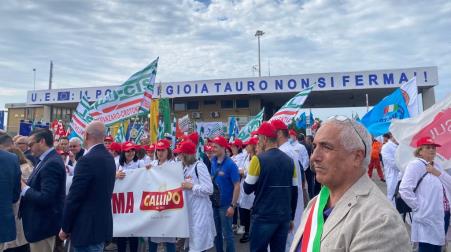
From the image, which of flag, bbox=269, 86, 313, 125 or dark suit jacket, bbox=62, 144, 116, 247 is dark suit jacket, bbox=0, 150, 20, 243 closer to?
dark suit jacket, bbox=62, 144, 116, 247

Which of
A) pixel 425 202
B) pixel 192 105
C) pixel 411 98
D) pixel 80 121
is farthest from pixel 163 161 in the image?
pixel 192 105

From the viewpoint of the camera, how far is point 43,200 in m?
3.91

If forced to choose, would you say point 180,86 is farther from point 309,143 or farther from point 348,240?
point 348,240

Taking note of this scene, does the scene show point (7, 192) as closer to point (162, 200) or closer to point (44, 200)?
point (44, 200)

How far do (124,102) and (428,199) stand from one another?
19.0ft

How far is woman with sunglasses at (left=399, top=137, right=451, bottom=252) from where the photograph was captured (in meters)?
4.40

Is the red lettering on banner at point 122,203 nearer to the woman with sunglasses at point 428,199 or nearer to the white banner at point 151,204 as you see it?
the white banner at point 151,204

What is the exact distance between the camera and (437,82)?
24984 mm

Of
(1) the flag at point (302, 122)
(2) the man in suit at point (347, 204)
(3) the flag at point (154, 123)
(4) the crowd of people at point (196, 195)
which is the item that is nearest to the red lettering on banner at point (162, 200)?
(4) the crowd of people at point (196, 195)

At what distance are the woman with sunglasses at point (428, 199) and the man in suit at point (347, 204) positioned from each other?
2.95 metres

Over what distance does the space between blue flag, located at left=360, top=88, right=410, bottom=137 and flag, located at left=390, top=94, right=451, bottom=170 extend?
6.61 ft

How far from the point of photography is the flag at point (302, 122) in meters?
20.4

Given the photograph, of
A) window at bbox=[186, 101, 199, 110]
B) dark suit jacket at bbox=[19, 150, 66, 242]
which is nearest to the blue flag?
dark suit jacket at bbox=[19, 150, 66, 242]

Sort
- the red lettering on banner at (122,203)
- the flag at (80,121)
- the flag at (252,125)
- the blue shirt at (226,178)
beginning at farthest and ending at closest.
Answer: the flag at (252,125) < the flag at (80,121) < the blue shirt at (226,178) < the red lettering on banner at (122,203)
